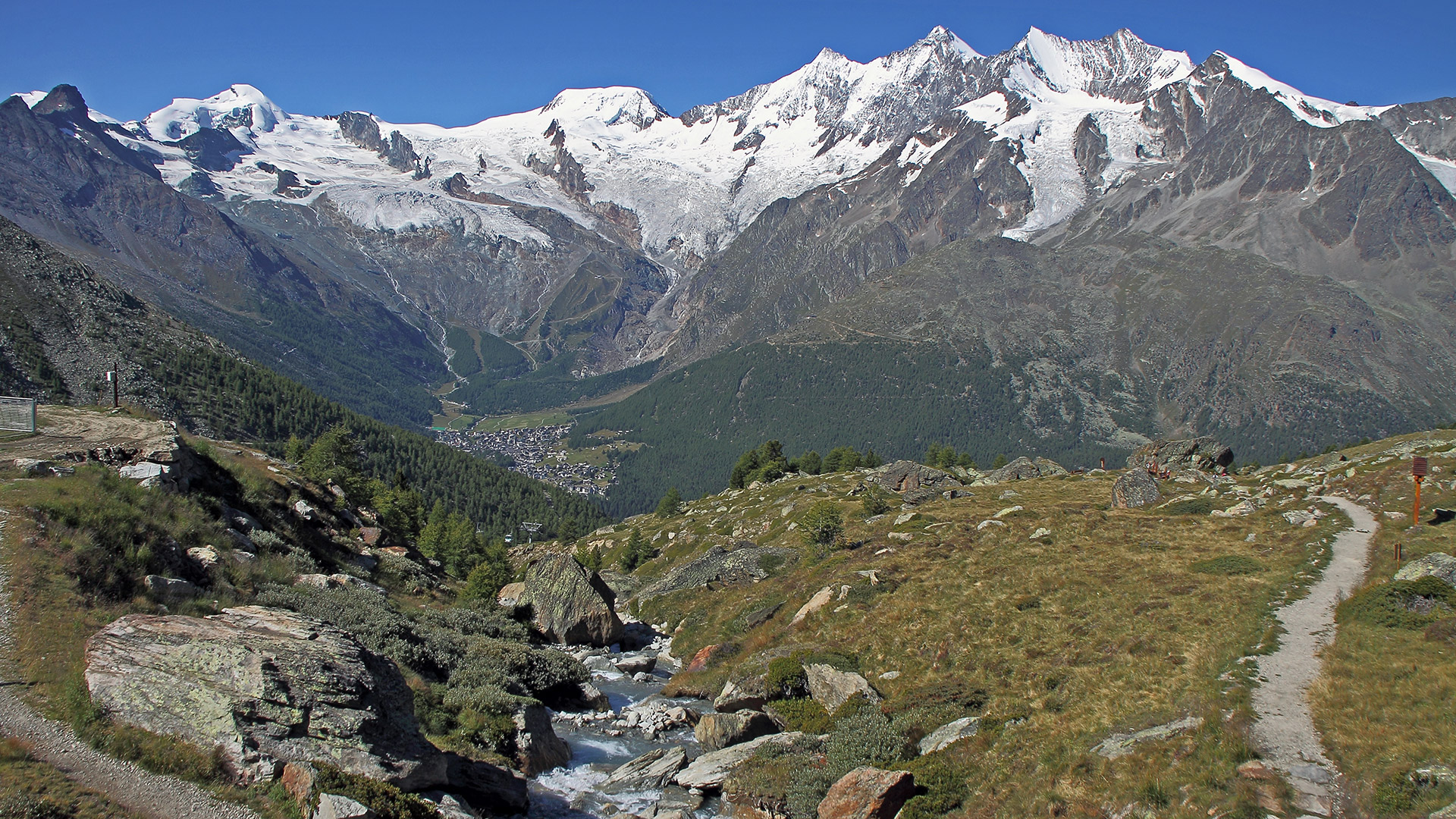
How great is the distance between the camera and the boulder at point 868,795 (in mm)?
25344

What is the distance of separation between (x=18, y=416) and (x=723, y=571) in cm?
4940

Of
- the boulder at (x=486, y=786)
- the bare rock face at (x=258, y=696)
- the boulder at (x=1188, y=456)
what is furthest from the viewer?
the boulder at (x=1188, y=456)

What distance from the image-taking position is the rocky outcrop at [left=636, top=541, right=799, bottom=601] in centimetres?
6788

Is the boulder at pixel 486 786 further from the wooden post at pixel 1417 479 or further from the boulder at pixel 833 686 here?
the wooden post at pixel 1417 479

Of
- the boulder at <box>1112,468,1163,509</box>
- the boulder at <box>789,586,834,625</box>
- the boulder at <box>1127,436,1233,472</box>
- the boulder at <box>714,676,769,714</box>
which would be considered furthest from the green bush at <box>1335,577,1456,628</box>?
the boulder at <box>1127,436,1233,472</box>

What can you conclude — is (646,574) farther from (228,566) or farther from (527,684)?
(228,566)

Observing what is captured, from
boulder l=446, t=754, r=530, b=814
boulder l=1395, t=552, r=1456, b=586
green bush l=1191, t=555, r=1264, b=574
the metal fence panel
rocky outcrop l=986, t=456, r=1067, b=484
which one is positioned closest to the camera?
boulder l=446, t=754, r=530, b=814

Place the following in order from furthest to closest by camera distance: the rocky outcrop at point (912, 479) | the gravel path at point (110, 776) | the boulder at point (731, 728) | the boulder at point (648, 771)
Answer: the rocky outcrop at point (912, 479) → the boulder at point (731, 728) → the boulder at point (648, 771) → the gravel path at point (110, 776)

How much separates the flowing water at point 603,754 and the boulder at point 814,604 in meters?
8.69

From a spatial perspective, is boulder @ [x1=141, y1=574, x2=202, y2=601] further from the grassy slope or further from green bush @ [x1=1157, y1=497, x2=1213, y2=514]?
green bush @ [x1=1157, y1=497, x2=1213, y2=514]

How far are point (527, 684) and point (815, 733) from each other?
14208mm

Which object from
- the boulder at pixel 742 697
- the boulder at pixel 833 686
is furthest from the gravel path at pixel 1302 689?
the boulder at pixel 742 697

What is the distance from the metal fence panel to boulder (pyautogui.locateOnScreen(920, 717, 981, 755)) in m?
44.7

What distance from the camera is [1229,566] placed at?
40062 mm
